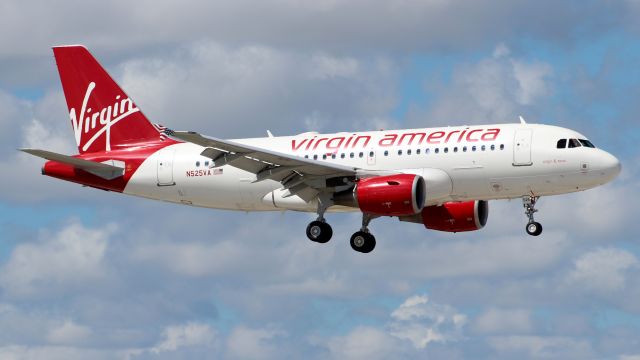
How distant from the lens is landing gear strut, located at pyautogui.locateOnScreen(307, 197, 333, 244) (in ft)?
228

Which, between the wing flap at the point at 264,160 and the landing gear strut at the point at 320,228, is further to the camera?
the landing gear strut at the point at 320,228

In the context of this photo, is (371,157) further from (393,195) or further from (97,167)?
(97,167)

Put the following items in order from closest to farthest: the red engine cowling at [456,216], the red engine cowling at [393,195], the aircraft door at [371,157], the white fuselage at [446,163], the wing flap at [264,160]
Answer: the wing flap at [264,160], the red engine cowling at [393,195], the white fuselage at [446,163], the aircraft door at [371,157], the red engine cowling at [456,216]

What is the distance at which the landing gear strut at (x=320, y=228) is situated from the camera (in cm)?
6962

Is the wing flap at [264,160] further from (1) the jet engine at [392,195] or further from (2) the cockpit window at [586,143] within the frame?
(2) the cockpit window at [586,143]

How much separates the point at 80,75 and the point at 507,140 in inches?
969

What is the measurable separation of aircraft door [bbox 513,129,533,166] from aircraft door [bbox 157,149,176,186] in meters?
17.5

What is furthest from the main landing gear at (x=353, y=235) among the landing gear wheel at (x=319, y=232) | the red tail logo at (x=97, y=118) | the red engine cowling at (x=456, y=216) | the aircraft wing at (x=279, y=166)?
the red tail logo at (x=97, y=118)

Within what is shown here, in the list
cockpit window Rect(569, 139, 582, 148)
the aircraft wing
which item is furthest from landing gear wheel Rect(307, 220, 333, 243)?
cockpit window Rect(569, 139, 582, 148)

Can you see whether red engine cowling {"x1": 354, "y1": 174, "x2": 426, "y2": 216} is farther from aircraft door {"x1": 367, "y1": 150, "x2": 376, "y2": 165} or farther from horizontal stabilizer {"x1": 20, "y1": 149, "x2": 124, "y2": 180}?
horizontal stabilizer {"x1": 20, "y1": 149, "x2": 124, "y2": 180}

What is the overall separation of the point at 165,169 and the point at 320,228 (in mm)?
9006

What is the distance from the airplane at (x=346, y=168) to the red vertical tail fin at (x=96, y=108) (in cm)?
8

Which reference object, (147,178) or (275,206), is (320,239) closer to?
(275,206)

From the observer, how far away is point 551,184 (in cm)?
6688
